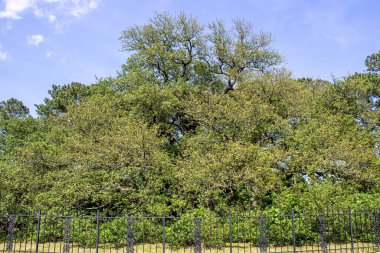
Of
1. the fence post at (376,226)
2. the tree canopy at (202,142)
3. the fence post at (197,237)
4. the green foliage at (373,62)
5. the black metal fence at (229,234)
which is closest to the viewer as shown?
the fence post at (197,237)

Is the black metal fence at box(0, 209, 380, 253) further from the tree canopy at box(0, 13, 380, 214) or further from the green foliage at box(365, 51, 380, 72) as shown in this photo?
the green foliage at box(365, 51, 380, 72)

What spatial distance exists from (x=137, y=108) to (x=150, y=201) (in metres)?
7.19

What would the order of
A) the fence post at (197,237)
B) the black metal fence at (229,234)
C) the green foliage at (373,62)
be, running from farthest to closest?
the green foliage at (373,62) → the black metal fence at (229,234) → the fence post at (197,237)

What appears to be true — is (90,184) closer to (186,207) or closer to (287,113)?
(186,207)

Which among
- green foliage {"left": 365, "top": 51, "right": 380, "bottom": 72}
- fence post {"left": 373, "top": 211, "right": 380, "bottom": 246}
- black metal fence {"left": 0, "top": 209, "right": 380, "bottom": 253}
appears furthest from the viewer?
green foliage {"left": 365, "top": 51, "right": 380, "bottom": 72}

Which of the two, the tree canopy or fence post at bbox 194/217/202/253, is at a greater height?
the tree canopy

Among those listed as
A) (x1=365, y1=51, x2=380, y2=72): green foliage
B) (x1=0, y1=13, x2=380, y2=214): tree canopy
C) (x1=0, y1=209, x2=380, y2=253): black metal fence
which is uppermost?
(x1=365, y1=51, x2=380, y2=72): green foliage

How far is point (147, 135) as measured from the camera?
17672 millimetres

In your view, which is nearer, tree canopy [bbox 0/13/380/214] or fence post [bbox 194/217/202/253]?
fence post [bbox 194/217/202/253]

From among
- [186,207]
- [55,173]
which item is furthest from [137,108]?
[186,207]

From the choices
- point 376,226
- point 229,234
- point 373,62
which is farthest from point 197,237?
point 373,62

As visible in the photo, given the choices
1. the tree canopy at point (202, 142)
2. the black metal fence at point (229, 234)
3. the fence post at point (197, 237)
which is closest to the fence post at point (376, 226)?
the black metal fence at point (229, 234)

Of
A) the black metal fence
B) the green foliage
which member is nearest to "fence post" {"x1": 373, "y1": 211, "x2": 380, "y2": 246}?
the black metal fence

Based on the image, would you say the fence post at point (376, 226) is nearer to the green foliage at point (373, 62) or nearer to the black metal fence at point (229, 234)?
the black metal fence at point (229, 234)
